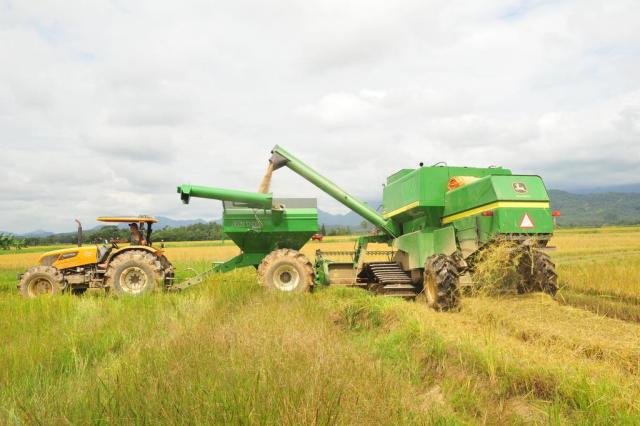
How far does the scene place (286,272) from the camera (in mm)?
10336

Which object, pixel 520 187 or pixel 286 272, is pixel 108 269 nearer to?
pixel 286 272

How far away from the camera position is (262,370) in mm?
3525

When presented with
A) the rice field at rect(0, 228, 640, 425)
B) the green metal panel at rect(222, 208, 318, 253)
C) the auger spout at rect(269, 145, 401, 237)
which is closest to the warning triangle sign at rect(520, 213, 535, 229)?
the rice field at rect(0, 228, 640, 425)

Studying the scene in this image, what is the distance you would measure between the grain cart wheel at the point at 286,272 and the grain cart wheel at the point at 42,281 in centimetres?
483

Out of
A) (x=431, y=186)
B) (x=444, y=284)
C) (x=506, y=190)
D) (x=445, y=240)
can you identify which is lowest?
(x=444, y=284)

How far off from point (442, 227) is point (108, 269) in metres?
7.26

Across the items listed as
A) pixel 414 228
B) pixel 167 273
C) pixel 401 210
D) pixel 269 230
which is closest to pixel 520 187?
pixel 414 228

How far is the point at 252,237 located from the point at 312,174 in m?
2.32

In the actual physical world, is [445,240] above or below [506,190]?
below

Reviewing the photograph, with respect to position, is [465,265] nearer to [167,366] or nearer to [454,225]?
[454,225]

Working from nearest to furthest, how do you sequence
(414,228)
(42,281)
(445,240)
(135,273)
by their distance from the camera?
(445,240) → (135,273) → (414,228) → (42,281)

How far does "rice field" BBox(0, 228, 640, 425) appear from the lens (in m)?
3.10

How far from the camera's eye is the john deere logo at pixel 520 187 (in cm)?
805

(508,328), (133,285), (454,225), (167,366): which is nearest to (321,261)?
(454,225)
